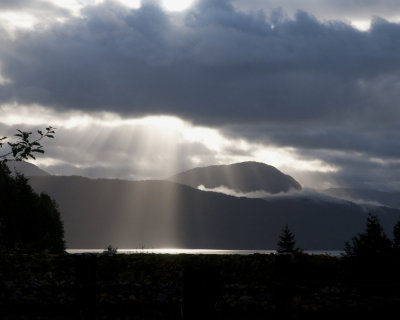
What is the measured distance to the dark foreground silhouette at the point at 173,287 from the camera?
17297 millimetres

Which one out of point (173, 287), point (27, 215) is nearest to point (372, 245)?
point (173, 287)

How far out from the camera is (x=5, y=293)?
67.9ft

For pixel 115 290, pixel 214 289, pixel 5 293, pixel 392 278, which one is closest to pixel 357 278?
pixel 392 278

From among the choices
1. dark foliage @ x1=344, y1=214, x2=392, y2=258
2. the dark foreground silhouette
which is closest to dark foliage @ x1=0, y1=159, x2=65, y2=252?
the dark foreground silhouette

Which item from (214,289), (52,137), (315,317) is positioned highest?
(52,137)

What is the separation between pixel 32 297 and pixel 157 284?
13.4 feet

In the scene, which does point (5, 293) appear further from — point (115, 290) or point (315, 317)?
point (315, 317)

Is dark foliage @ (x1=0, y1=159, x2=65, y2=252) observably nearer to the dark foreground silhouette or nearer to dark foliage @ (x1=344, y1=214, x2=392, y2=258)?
the dark foreground silhouette

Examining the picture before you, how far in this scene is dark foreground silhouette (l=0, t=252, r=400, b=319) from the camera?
56.7ft

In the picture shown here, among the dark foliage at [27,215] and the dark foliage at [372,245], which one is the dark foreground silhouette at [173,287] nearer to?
the dark foliage at [372,245]

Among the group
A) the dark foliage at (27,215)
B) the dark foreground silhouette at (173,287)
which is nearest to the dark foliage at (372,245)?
the dark foreground silhouette at (173,287)

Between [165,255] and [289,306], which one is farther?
[165,255]

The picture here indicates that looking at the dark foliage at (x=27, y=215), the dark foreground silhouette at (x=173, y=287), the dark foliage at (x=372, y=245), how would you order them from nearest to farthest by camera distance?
the dark foreground silhouette at (x=173, y=287) → the dark foliage at (x=372, y=245) → the dark foliage at (x=27, y=215)

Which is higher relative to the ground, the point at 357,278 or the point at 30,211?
the point at 30,211
